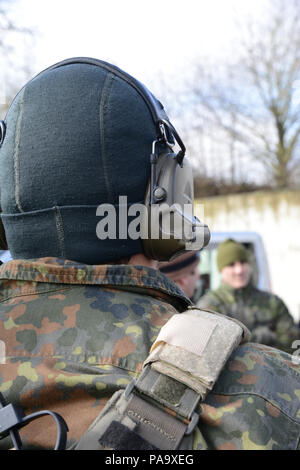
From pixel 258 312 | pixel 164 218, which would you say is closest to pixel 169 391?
pixel 164 218

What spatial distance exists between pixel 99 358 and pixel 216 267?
550 centimetres

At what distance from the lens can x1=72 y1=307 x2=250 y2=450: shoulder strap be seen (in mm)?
1024

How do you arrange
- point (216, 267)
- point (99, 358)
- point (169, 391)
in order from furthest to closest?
point (216, 267)
point (99, 358)
point (169, 391)

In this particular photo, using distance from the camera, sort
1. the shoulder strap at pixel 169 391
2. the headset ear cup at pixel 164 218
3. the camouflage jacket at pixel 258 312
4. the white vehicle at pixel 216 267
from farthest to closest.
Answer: the white vehicle at pixel 216 267 < the camouflage jacket at pixel 258 312 < the headset ear cup at pixel 164 218 < the shoulder strap at pixel 169 391

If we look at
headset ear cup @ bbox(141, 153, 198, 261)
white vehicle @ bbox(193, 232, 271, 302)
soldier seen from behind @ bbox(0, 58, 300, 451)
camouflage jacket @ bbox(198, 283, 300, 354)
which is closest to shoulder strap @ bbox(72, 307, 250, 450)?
soldier seen from behind @ bbox(0, 58, 300, 451)

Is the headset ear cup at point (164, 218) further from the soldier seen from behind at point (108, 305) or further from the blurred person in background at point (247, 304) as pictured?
the blurred person in background at point (247, 304)

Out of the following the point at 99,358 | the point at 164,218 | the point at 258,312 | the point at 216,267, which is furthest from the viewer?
the point at 216,267

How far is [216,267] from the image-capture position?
662cm

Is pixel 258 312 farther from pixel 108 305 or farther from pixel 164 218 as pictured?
pixel 108 305

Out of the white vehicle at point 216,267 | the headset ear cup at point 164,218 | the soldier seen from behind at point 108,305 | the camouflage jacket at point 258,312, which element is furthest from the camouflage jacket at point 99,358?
the white vehicle at point 216,267

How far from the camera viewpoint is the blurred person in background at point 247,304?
15.7 ft

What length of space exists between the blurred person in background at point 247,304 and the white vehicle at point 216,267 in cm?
147

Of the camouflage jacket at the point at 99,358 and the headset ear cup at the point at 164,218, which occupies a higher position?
the headset ear cup at the point at 164,218
